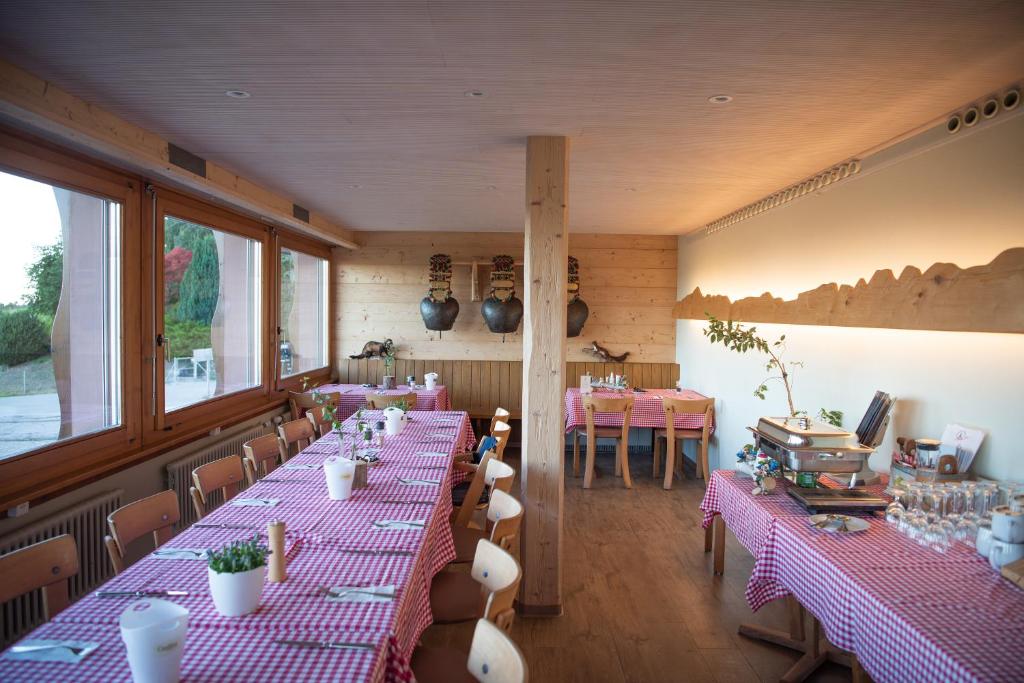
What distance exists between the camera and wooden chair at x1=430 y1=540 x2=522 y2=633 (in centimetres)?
191

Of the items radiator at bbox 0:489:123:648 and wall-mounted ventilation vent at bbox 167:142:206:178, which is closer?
radiator at bbox 0:489:123:648

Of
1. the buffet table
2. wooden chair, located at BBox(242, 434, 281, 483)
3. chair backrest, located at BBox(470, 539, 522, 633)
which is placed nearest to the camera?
the buffet table

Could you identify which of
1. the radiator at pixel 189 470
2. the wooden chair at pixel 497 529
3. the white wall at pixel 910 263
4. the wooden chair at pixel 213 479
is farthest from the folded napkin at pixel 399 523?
the white wall at pixel 910 263

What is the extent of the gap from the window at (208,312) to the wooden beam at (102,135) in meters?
0.44

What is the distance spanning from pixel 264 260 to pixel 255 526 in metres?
4.17

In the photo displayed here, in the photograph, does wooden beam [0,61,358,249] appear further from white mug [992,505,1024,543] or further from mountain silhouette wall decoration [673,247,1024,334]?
mountain silhouette wall decoration [673,247,1024,334]

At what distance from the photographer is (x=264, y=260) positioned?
6.12 metres

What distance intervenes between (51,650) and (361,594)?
30.9 inches

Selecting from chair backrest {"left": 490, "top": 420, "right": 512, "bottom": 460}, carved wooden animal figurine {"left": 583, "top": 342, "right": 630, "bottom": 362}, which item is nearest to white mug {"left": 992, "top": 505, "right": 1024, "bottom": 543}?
chair backrest {"left": 490, "top": 420, "right": 512, "bottom": 460}

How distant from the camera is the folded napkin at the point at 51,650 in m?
1.53

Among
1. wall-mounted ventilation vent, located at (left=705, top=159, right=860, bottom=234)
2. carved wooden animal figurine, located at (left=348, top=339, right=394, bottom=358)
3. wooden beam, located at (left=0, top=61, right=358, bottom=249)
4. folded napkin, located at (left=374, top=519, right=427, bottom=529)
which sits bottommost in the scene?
folded napkin, located at (left=374, top=519, right=427, bottom=529)

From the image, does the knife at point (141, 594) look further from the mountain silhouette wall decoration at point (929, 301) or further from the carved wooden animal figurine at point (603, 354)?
A: the carved wooden animal figurine at point (603, 354)

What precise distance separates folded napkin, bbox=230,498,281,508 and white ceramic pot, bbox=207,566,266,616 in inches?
42.7

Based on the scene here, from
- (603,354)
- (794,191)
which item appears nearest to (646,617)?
(794,191)
